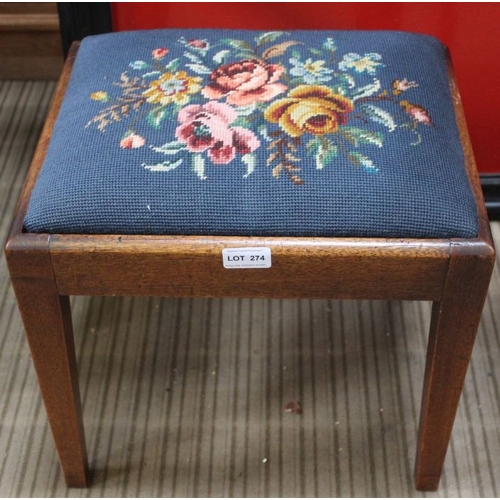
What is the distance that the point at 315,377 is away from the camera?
122 centimetres

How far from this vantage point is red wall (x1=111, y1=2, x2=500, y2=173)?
123 centimetres

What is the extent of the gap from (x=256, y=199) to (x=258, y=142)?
75 millimetres

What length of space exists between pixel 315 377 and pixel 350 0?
1.72ft

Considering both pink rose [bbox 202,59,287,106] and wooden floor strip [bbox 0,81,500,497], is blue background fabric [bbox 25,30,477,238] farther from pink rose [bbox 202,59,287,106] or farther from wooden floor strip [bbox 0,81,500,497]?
wooden floor strip [bbox 0,81,500,497]

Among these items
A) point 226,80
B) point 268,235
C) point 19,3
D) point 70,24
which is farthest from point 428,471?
point 19,3

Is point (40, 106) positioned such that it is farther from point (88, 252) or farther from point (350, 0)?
point (88, 252)

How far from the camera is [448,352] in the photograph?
0.93 m

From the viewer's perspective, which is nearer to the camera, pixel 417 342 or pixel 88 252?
pixel 88 252

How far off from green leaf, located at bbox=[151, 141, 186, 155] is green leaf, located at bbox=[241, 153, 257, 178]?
0.06 metres

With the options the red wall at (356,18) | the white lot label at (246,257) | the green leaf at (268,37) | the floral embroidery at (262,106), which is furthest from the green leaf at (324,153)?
the red wall at (356,18)

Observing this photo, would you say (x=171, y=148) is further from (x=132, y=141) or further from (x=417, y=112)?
(x=417, y=112)

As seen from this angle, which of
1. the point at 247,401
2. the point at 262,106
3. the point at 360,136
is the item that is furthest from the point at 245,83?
the point at 247,401

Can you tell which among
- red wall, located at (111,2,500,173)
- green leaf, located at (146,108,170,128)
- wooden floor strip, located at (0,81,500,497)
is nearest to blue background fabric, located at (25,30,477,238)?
green leaf, located at (146,108,170,128)

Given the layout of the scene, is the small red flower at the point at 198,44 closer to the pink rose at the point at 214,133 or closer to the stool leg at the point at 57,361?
the pink rose at the point at 214,133
